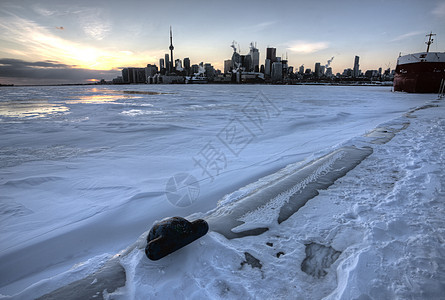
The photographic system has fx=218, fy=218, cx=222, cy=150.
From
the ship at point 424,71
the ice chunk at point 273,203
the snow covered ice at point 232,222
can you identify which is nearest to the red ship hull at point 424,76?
the ship at point 424,71

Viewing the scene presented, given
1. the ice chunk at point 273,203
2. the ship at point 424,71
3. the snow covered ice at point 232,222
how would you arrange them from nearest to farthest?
the snow covered ice at point 232,222 < the ice chunk at point 273,203 < the ship at point 424,71

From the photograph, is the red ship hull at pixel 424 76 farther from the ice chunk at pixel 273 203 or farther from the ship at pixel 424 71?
the ice chunk at pixel 273 203

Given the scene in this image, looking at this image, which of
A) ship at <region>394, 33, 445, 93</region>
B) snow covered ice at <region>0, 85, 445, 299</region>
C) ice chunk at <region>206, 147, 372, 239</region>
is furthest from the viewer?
ship at <region>394, 33, 445, 93</region>

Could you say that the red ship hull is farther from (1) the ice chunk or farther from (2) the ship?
(1) the ice chunk

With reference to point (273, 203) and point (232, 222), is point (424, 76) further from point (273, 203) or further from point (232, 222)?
point (232, 222)

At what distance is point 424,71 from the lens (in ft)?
76.9

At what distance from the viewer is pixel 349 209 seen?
5.40ft

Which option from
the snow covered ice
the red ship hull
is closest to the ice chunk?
the snow covered ice

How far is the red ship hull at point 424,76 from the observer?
2291 centimetres

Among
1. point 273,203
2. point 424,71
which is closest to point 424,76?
point 424,71

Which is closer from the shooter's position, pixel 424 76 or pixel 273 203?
pixel 273 203

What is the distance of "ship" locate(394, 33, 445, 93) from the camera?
22859 millimetres

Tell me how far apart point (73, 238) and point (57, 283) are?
1.91 feet

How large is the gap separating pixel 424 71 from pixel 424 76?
53cm
